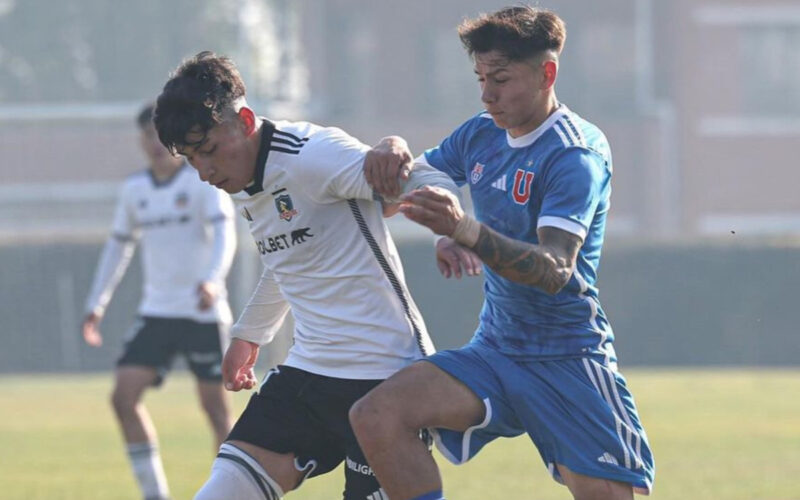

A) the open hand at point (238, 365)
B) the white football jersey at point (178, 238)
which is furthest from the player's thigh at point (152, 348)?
the open hand at point (238, 365)

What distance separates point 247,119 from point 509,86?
2.86 ft

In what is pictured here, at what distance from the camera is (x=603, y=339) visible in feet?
17.0

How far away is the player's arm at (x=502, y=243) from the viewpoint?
4.20m

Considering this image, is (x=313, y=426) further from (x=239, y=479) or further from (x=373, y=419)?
(x=373, y=419)

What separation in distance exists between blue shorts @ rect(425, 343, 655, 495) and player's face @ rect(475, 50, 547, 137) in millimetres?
840

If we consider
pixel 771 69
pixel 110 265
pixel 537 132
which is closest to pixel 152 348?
pixel 110 265

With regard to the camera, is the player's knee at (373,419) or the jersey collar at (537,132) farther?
the jersey collar at (537,132)

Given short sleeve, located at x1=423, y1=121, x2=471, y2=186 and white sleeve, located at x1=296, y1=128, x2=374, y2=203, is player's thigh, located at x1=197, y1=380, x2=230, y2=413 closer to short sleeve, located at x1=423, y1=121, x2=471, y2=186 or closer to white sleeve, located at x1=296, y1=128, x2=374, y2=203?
short sleeve, located at x1=423, y1=121, x2=471, y2=186

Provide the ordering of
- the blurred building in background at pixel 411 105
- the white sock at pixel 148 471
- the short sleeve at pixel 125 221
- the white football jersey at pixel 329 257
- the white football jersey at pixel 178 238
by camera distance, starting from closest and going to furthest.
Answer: the white football jersey at pixel 329 257 → the white sock at pixel 148 471 → the white football jersey at pixel 178 238 → the short sleeve at pixel 125 221 → the blurred building in background at pixel 411 105

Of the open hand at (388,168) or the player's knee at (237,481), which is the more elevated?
the open hand at (388,168)

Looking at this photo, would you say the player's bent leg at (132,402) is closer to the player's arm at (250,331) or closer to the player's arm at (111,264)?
the player's arm at (111,264)

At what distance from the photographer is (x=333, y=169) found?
4.97m

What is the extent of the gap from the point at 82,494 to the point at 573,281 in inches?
200

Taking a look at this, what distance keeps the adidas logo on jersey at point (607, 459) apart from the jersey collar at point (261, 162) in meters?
1.44
